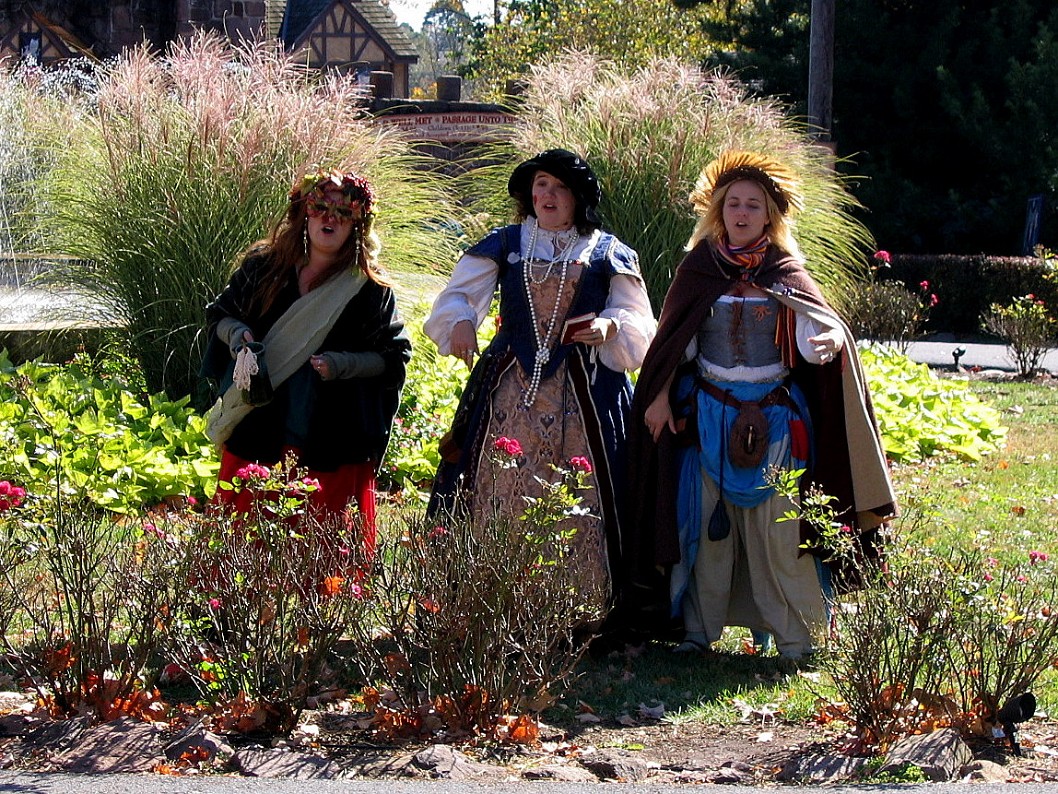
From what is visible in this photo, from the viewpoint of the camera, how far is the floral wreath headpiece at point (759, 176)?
16.9 ft

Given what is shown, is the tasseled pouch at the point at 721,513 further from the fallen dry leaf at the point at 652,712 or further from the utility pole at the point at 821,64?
the utility pole at the point at 821,64

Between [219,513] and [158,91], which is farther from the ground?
[158,91]

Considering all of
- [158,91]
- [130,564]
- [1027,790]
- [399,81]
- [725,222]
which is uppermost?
[399,81]

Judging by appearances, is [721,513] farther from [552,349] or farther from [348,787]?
[348,787]

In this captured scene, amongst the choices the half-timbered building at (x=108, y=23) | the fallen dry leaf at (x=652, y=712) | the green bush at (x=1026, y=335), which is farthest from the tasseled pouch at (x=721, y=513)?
the half-timbered building at (x=108, y=23)

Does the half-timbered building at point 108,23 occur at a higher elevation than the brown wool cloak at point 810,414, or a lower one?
higher

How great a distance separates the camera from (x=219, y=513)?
14.6 ft

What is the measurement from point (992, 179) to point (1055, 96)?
6.05 ft

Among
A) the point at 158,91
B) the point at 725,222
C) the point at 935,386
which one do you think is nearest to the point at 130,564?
the point at 725,222

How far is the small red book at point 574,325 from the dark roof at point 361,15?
121ft

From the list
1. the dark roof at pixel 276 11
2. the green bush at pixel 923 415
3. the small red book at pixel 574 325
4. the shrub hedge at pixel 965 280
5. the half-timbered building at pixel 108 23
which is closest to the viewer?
the small red book at pixel 574 325

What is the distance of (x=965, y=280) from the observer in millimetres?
20797

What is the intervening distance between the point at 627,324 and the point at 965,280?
54.7ft

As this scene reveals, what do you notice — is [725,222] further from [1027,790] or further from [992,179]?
[992,179]
